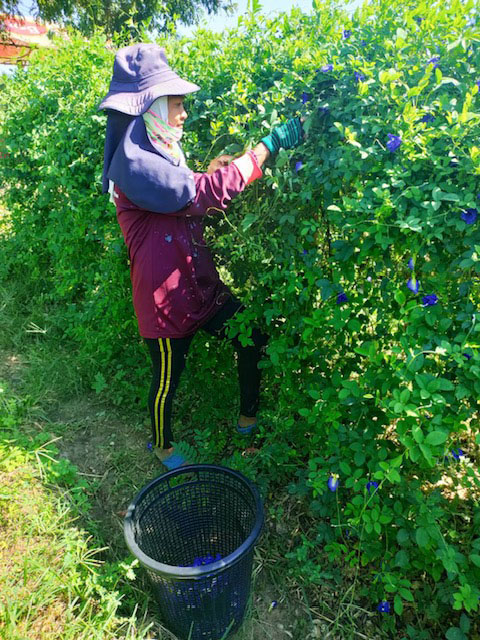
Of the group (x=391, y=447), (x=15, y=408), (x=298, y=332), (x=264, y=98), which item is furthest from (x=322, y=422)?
(x=15, y=408)

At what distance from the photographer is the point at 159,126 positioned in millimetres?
1964

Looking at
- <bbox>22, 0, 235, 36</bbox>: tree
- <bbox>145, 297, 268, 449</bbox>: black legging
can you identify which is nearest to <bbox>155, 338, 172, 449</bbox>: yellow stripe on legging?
<bbox>145, 297, 268, 449</bbox>: black legging

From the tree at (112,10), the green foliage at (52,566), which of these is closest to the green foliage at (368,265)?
the green foliage at (52,566)

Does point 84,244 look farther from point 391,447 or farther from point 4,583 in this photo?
point 391,447

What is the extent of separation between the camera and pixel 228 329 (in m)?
2.23

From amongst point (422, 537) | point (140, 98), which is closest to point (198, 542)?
point (422, 537)

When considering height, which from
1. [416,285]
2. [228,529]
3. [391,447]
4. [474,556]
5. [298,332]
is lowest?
[228,529]

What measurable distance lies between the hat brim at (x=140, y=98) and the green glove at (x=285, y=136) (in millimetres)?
438

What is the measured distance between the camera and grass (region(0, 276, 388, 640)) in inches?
74.4

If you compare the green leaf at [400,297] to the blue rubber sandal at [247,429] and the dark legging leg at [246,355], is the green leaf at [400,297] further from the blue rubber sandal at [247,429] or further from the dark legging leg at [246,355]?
the blue rubber sandal at [247,429]

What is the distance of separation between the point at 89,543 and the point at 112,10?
35.3 feet

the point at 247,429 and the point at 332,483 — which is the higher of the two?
the point at 332,483

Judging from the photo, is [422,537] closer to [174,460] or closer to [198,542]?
[198,542]

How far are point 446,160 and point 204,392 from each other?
184cm
